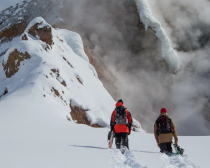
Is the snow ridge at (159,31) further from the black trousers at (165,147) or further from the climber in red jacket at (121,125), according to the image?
the black trousers at (165,147)

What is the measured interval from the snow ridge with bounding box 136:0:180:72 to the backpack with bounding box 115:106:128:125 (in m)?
32.8

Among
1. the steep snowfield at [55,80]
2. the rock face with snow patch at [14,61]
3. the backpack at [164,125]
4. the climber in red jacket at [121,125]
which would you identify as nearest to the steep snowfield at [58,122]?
the steep snowfield at [55,80]

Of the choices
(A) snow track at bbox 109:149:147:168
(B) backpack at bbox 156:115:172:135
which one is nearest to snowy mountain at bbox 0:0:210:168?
(B) backpack at bbox 156:115:172:135

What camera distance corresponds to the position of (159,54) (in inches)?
1529

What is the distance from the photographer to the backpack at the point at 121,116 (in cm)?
622

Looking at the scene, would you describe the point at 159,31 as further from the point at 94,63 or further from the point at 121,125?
the point at 121,125

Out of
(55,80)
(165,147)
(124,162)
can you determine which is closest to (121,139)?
(165,147)

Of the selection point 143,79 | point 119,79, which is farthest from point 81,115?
point 143,79

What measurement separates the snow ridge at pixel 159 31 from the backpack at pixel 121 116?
32.8 meters

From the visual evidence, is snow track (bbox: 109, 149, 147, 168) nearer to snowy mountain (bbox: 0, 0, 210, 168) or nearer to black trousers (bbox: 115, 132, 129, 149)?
black trousers (bbox: 115, 132, 129, 149)

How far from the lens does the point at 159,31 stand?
1475 inches

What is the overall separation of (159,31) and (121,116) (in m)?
33.7

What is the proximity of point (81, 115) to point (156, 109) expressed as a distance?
2488 cm

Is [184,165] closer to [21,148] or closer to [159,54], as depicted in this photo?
[21,148]
